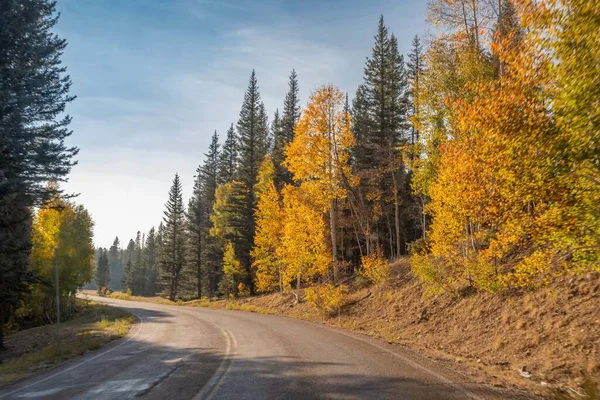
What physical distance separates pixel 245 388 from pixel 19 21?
16790 millimetres

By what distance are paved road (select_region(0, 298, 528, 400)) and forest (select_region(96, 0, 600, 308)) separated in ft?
12.8

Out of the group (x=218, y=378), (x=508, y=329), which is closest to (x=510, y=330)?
(x=508, y=329)

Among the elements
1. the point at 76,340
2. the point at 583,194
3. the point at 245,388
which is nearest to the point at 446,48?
the point at 583,194

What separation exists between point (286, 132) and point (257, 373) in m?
38.9

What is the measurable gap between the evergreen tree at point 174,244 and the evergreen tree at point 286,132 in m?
22.9

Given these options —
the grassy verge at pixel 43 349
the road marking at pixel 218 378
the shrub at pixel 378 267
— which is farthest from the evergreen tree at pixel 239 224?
the road marking at pixel 218 378

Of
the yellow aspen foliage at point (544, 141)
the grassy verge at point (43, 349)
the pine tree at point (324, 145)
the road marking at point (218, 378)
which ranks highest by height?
the pine tree at point (324, 145)

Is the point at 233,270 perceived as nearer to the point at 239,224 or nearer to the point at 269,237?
the point at 239,224

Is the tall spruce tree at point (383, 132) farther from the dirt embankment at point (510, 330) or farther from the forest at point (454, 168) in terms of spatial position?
the dirt embankment at point (510, 330)

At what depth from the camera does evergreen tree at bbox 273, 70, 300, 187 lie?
42.3 metres

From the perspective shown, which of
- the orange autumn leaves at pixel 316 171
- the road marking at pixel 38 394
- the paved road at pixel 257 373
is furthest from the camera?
the orange autumn leaves at pixel 316 171

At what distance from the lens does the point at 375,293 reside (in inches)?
909

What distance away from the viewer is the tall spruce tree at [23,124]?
1514 cm

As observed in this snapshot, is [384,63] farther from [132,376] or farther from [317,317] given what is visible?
[132,376]
